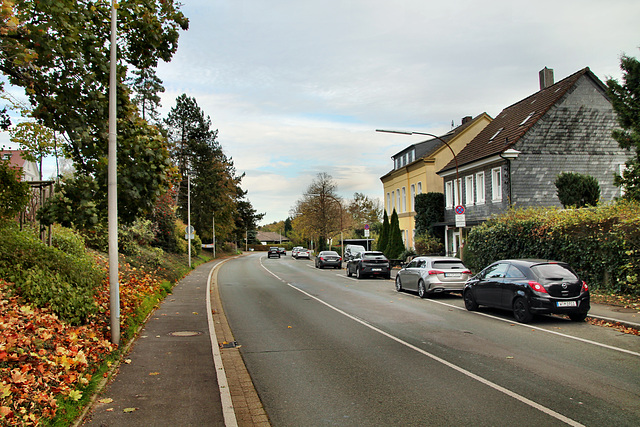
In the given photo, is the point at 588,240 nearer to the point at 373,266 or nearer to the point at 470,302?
the point at 470,302

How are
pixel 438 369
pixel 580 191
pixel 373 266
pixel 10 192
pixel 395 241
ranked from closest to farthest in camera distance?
pixel 438 369, pixel 10 192, pixel 580 191, pixel 373 266, pixel 395 241

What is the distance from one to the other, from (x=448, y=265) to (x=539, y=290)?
6.31 m

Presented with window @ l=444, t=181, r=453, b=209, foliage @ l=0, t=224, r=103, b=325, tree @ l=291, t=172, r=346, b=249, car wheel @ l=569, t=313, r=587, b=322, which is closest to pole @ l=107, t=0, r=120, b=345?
foliage @ l=0, t=224, r=103, b=325

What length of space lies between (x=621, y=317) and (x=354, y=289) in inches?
456

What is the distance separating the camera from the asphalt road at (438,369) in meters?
5.63

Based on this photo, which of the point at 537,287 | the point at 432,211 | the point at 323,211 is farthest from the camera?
the point at 323,211

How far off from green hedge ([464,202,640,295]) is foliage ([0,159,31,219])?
15.2m

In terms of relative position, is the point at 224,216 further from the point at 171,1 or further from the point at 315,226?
the point at 171,1

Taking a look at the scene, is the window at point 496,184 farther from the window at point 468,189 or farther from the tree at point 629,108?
the tree at point 629,108

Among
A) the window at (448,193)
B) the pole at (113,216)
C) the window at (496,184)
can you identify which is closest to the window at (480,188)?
the window at (496,184)

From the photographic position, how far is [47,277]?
9.02 m

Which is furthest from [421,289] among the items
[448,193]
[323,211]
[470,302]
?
[323,211]

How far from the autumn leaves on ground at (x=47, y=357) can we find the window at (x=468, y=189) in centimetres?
2595

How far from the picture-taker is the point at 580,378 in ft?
22.8
